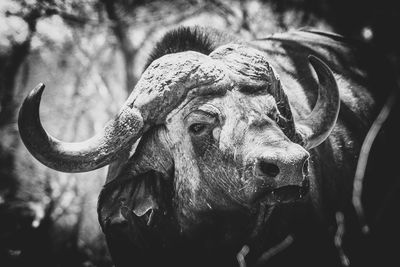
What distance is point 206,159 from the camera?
251 cm

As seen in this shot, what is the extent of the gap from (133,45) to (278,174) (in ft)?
19.5

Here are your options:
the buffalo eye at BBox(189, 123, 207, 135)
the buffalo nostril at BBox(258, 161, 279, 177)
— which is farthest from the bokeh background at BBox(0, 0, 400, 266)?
the buffalo nostril at BBox(258, 161, 279, 177)

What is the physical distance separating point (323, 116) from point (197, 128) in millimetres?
991

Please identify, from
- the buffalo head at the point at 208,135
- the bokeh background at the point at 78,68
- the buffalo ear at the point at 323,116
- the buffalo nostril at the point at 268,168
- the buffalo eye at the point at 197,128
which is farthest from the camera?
the bokeh background at the point at 78,68

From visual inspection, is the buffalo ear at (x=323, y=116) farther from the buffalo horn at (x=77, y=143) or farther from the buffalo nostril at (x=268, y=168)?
the buffalo horn at (x=77, y=143)

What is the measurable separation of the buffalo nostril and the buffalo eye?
57cm

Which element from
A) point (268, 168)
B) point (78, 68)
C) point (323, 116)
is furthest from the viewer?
point (78, 68)

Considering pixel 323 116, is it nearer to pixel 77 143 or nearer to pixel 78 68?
pixel 77 143

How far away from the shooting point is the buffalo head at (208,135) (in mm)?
2281

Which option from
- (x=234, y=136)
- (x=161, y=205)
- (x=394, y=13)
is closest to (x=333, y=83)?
(x=234, y=136)

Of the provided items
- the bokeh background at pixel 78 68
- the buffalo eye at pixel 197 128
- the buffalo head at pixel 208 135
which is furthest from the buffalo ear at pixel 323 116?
the bokeh background at pixel 78 68

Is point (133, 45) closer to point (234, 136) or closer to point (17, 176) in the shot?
point (17, 176)

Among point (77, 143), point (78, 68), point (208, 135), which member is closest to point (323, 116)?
point (208, 135)

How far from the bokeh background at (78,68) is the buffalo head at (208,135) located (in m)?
1.44
